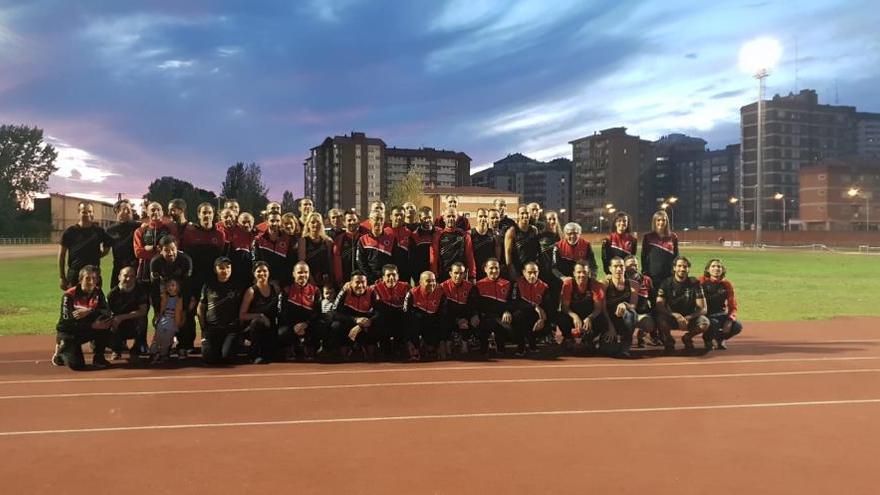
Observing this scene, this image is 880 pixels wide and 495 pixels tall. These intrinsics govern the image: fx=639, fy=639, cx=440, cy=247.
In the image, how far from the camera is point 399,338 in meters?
7.44

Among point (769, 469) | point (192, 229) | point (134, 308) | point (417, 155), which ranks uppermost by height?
point (417, 155)

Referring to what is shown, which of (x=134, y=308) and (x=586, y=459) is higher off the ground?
(x=134, y=308)

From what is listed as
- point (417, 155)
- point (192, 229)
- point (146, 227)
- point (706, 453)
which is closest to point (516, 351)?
point (706, 453)

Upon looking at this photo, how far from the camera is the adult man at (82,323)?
259 inches

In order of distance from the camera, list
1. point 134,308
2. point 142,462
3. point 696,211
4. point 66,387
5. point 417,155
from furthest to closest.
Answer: point 696,211
point 417,155
point 134,308
point 66,387
point 142,462

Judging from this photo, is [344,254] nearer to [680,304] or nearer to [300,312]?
[300,312]

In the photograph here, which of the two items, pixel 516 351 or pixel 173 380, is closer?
pixel 173 380

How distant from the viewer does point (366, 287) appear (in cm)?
725

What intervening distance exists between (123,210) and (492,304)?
4.37m

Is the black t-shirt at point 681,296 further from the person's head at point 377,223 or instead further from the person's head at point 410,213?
the person's head at point 377,223

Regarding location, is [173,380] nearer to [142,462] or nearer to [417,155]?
[142,462]

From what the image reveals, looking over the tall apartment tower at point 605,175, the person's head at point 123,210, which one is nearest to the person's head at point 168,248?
the person's head at point 123,210

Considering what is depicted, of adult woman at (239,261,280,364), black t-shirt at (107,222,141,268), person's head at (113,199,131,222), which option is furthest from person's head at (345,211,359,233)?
person's head at (113,199,131,222)

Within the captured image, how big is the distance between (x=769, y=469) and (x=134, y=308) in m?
6.26
